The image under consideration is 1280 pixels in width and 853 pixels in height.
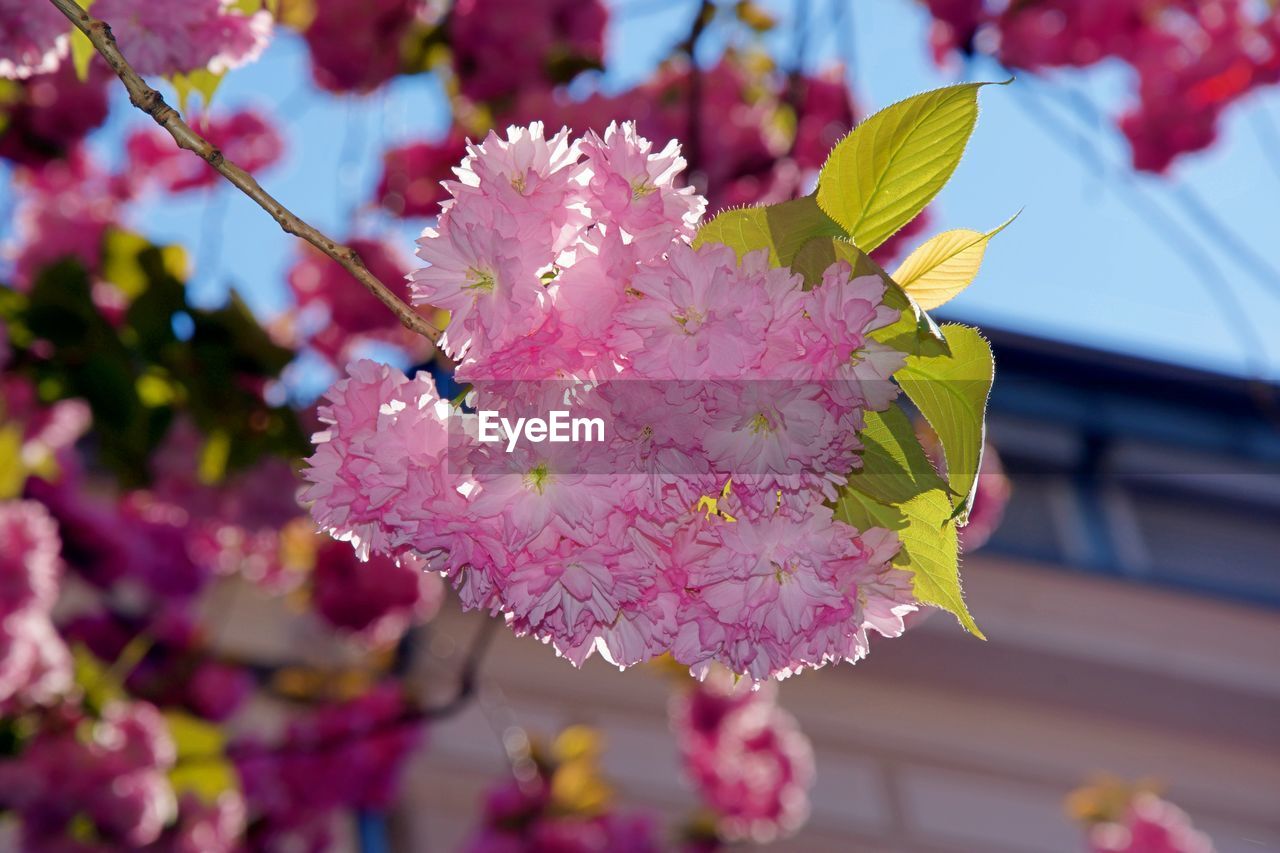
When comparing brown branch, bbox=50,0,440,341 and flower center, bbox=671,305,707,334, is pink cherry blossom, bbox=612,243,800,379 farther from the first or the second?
brown branch, bbox=50,0,440,341

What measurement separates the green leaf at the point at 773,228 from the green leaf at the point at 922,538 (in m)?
0.14

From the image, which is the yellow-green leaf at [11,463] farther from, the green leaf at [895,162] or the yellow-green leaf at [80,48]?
the green leaf at [895,162]

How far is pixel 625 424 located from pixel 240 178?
236 millimetres

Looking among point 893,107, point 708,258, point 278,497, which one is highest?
point 278,497

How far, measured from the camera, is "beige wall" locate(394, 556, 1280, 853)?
387cm

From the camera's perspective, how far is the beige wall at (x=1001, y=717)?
3.87 meters

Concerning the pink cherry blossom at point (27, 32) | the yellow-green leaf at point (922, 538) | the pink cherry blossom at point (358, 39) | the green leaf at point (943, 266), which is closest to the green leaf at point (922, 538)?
the yellow-green leaf at point (922, 538)

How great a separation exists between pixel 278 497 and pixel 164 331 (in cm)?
72

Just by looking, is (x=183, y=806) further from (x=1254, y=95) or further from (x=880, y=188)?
(x=1254, y=95)

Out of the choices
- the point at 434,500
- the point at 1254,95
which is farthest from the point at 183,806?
the point at 1254,95

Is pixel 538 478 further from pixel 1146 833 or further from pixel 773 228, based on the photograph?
pixel 1146 833

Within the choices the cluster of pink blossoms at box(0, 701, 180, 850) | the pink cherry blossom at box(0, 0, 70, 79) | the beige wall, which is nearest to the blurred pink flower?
the cluster of pink blossoms at box(0, 701, 180, 850)

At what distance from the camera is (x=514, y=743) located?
3.00 m

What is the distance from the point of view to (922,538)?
0.66 metres
